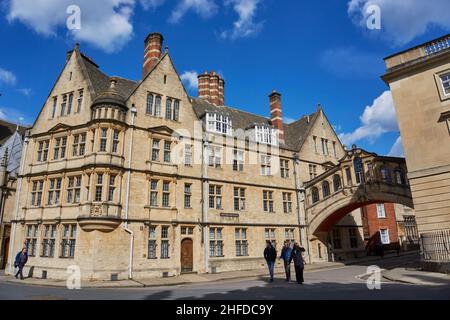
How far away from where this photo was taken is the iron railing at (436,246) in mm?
15445

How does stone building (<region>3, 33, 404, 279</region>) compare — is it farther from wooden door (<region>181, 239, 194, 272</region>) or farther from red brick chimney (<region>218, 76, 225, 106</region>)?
red brick chimney (<region>218, 76, 225, 106</region>)

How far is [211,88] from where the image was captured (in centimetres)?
3161

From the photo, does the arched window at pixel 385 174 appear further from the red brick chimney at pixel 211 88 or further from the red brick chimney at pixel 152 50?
the red brick chimney at pixel 152 50

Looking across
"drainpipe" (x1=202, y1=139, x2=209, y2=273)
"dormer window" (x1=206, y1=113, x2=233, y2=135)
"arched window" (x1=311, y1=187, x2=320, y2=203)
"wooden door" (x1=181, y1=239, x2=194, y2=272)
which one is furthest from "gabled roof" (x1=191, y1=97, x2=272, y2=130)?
"wooden door" (x1=181, y1=239, x2=194, y2=272)

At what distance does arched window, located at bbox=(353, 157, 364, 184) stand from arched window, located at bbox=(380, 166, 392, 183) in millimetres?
1515

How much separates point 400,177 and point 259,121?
1475 centimetres

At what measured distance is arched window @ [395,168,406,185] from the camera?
2373 centimetres

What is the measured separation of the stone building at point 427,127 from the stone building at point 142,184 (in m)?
12.1

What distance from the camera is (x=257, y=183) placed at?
26.8m

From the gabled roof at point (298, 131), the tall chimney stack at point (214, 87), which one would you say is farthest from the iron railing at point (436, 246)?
the tall chimney stack at point (214, 87)

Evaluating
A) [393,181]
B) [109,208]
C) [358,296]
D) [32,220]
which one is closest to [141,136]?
[109,208]

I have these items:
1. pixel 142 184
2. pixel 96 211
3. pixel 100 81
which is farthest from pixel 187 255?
pixel 100 81

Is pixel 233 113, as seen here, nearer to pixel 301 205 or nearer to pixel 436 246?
pixel 301 205

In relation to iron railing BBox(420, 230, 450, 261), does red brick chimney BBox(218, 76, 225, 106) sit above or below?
above
